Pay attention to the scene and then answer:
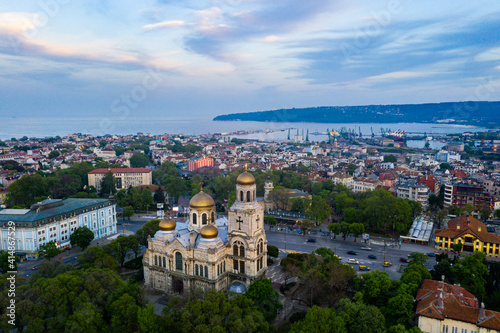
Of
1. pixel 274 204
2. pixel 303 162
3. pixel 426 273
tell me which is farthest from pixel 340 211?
pixel 303 162

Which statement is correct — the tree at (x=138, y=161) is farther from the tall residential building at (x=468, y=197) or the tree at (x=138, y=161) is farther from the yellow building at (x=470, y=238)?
the yellow building at (x=470, y=238)

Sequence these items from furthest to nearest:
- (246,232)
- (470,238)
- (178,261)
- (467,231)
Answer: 1. (470,238)
2. (467,231)
3. (178,261)
4. (246,232)

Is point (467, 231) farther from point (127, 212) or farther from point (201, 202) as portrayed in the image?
point (127, 212)

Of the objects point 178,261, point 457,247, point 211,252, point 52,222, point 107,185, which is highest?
point 211,252

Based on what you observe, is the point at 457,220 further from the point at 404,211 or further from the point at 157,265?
the point at 157,265

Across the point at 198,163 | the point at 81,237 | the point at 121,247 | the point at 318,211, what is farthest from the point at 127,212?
the point at 198,163

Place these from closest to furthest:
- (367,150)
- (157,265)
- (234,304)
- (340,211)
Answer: (234,304), (157,265), (340,211), (367,150)

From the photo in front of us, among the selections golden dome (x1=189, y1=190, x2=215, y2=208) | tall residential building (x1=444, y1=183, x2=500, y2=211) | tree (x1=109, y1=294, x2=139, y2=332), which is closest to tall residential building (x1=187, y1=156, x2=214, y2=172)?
tall residential building (x1=444, y1=183, x2=500, y2=211)
